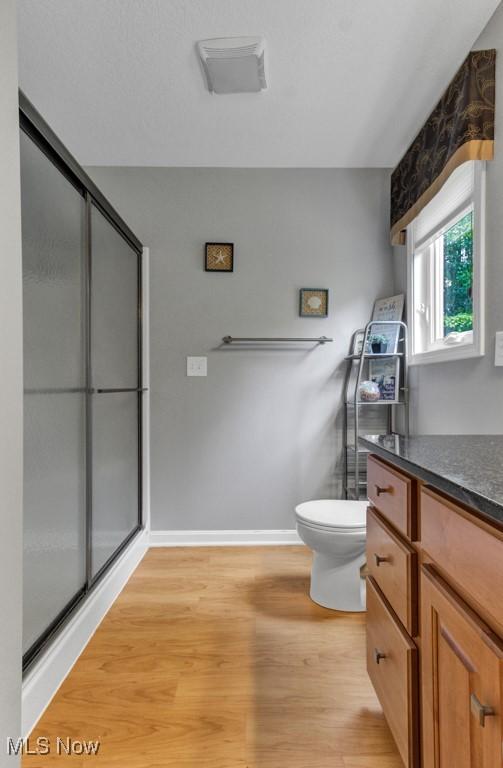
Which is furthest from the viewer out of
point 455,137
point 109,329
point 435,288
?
point 435,288

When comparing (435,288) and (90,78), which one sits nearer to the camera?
(90,78)

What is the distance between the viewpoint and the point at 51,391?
1341mm

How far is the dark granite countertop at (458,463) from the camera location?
57 centimetres

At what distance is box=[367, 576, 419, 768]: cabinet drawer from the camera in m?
0.83

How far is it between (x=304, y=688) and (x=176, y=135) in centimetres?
264

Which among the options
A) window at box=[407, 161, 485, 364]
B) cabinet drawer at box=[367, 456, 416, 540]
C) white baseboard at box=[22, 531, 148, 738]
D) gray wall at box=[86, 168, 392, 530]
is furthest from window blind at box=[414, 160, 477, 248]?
white baseboard at box=[22, 531, 148, 738]

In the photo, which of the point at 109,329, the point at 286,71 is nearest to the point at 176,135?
the point at 286,71

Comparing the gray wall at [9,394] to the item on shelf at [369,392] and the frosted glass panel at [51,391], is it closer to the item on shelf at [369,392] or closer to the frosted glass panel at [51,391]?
the frosted glass panel at [51,391]

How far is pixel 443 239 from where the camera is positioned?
6.72 ft

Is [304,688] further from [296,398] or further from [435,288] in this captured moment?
[435,288]

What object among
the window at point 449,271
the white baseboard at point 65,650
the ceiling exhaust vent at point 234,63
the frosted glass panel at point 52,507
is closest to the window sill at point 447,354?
the window at point 449,271

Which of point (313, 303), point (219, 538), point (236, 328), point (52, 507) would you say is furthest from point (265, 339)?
point (52, 507)

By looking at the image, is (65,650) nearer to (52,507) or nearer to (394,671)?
(52,507)

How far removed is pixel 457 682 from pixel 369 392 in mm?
1818
